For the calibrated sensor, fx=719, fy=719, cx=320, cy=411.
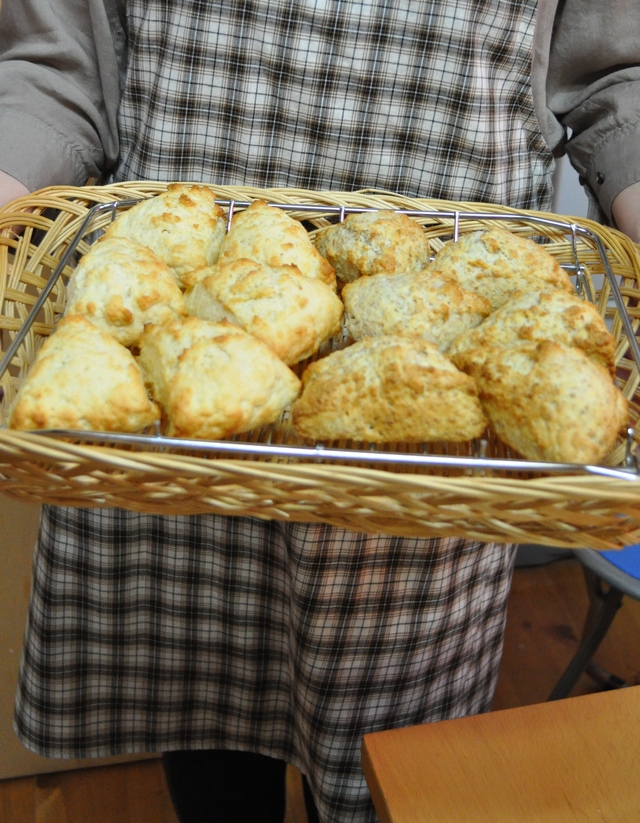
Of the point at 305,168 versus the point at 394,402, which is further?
the point at 305,168

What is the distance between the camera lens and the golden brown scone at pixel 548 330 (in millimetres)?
734

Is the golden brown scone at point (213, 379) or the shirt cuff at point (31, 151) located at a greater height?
the shirt cuff at point (31, 151)

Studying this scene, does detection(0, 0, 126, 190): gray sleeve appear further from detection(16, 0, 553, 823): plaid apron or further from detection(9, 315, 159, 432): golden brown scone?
detection(9, 315, 159, 432): golden brown scone

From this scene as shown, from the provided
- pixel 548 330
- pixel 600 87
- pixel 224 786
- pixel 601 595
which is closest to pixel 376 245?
pixel 548 330

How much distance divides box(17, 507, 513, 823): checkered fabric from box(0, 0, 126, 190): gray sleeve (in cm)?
52

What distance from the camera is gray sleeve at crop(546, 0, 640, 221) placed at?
101cm

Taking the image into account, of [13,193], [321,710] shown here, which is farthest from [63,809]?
[13,193]

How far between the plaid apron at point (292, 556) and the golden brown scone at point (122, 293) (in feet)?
1.14

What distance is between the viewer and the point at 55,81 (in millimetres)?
1046

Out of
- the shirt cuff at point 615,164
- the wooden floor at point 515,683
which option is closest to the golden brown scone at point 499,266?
the shirt cuff at point 615,164

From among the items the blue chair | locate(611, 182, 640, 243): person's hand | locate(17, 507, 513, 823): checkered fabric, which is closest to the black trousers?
locate(17, 507, 513, 823): checkered fabric

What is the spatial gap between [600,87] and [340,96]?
39 cm

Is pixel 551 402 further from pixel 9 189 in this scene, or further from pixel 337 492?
pixel 9 189

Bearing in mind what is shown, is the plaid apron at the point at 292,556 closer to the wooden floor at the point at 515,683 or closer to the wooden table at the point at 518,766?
the wooden table at the point at 518,766
